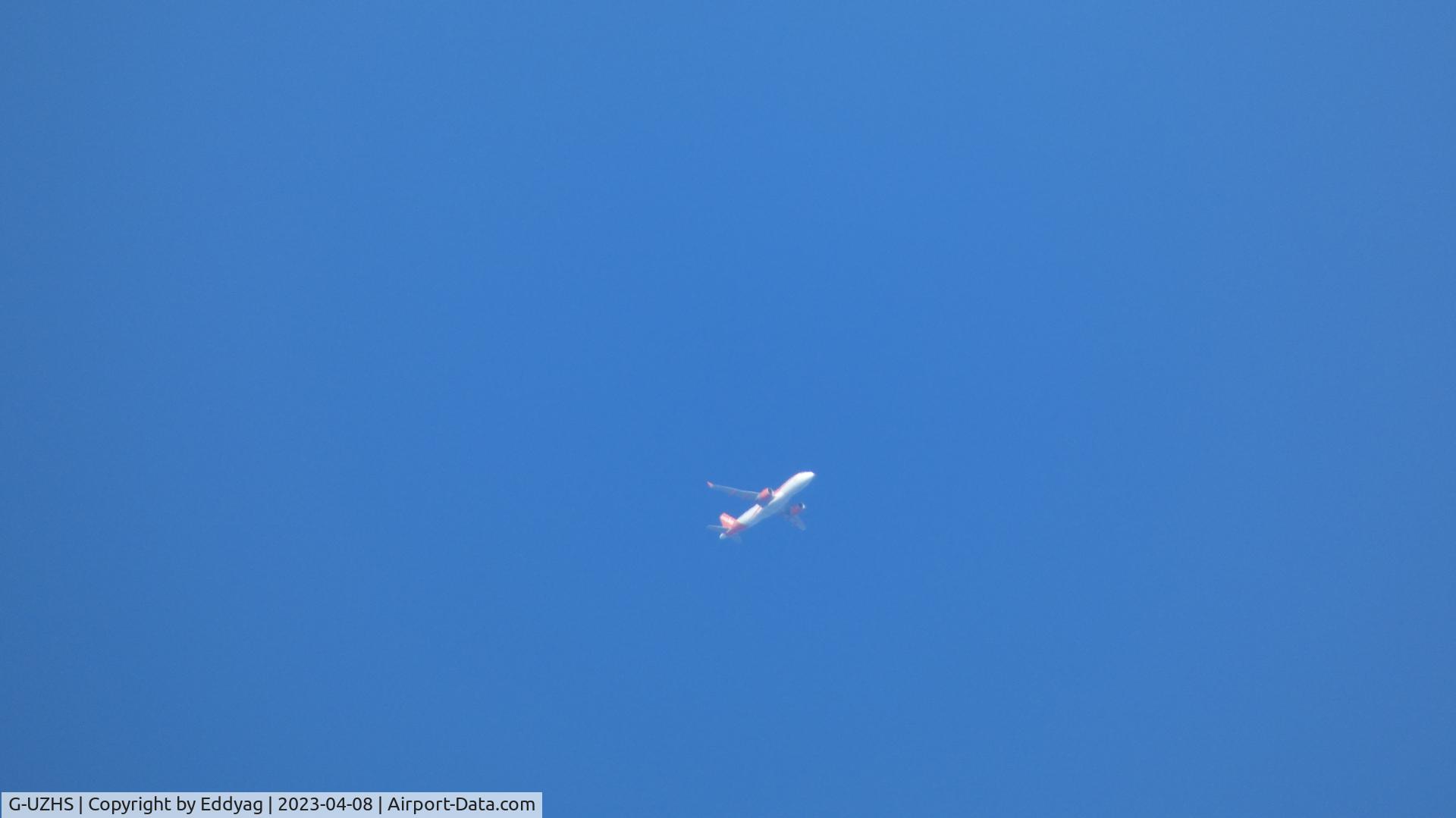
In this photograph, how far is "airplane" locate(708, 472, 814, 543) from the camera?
49.9 metres

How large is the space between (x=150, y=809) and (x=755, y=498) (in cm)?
2990

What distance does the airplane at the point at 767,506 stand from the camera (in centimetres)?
4988

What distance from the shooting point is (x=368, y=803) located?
47.4 meters

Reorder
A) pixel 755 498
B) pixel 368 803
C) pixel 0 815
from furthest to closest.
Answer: pixel 755 498
pixel 368 803
pixel 0 815

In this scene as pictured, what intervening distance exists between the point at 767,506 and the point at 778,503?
0.52 m

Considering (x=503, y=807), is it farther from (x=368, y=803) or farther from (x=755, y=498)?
(x=755, y=498)

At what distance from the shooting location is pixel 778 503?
5075cm

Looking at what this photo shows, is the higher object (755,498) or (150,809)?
(755,498)

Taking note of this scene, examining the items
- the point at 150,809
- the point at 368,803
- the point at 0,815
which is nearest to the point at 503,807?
the point at 368,803

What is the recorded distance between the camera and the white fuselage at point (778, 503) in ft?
164

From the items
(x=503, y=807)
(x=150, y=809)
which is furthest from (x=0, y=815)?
(x=503, y=807)

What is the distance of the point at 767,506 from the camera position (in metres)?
50.9

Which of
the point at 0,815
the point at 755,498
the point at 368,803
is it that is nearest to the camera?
the point at 0,815

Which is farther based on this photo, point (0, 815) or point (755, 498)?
point (755, 498)
